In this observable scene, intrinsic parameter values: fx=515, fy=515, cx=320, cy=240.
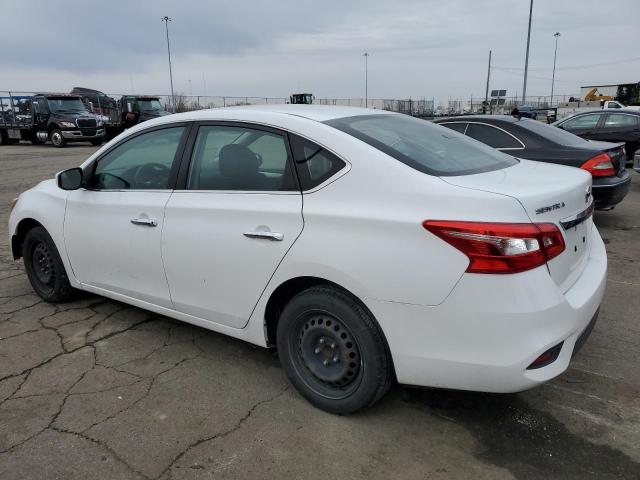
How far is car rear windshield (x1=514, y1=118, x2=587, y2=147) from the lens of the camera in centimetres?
667

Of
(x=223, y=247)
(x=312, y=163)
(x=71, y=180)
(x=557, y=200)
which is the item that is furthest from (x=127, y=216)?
(x=557, y=200)

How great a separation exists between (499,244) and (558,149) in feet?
16.4

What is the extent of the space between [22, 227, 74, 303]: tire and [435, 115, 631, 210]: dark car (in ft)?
17.6

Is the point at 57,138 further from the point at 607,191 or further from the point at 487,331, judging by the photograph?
the point at 487,331

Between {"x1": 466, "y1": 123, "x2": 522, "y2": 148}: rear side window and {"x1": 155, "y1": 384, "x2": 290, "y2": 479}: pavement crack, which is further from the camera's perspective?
{"x1": 466, "y1": 123, "x2": 522, "y2": 148}: rear side window

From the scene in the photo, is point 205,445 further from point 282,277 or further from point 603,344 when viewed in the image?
point 603,344

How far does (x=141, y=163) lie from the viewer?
362cm

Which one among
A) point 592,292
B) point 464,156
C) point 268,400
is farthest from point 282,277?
point 592,292

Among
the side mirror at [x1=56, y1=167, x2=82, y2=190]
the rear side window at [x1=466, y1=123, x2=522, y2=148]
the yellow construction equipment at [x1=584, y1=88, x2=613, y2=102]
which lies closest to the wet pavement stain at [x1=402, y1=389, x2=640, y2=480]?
the side mirror at [x1=56, y1=167, x2=82, y2=190]

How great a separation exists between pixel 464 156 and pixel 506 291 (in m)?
1.10

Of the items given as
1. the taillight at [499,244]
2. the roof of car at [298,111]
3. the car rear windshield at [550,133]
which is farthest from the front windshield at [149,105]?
the taillight at [499,244]

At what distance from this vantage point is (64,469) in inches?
94.7

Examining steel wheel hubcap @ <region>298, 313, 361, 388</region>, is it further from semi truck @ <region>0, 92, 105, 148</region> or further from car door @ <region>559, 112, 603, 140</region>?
semi truck @ <region>0, 92, 105, 148</region>

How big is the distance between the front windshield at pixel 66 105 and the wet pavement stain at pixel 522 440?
80.4 ft
